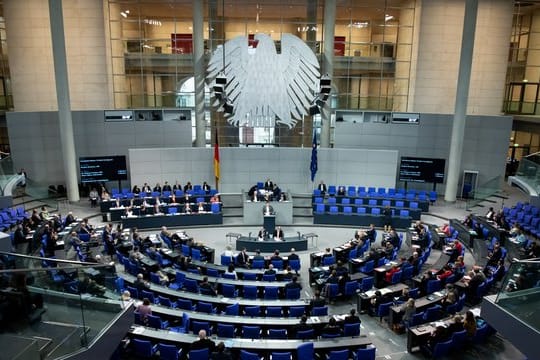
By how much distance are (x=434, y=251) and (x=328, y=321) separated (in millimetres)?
9130

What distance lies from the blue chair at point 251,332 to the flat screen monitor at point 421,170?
16795 mm

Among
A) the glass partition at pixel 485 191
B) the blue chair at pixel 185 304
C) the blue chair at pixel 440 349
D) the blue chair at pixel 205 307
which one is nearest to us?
the blue chair at pixel 440 349

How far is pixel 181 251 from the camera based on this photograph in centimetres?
1597

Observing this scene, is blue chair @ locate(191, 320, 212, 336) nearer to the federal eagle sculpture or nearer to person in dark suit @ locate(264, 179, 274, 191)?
the federal eagle sculpture

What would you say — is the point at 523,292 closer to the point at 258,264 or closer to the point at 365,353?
the point at 365,353

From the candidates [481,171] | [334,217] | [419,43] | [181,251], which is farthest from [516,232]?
[419,43]

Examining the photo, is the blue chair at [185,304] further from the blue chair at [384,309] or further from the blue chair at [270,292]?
the blue chair at [384,309]

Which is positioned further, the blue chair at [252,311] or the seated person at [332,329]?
the blue chair at [252,311]

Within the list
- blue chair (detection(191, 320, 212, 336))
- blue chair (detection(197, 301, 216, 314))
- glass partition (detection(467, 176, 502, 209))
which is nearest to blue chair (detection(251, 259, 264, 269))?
blue chair (detection(197, 301, 216, 314))

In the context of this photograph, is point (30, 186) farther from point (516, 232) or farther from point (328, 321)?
point (516, 232)

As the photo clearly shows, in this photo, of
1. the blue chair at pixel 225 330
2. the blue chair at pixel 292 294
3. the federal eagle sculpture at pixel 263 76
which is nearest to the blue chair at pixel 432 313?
the blue chair at pixel 292 294

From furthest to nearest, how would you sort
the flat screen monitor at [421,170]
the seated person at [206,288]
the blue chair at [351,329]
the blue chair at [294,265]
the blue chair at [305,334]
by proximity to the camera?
1. the flat screen monitor at [421,170]
2. the blue chair at [294,265]
3. the seated person at [206,288]
4. the blue chair at [351,329]
5. the blue chair at [305,334]

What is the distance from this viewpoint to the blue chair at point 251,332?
32.1 ft

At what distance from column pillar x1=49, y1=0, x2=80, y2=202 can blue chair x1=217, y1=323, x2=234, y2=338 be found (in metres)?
16.1
